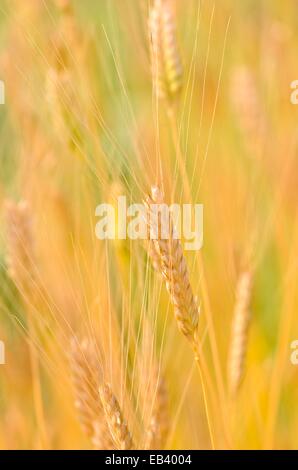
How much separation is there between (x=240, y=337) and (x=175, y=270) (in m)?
0.19

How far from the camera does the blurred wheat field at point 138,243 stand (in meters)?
0.63

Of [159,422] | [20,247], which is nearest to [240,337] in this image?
[159,422]

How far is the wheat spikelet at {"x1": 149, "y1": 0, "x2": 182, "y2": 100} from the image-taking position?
667 millimetres

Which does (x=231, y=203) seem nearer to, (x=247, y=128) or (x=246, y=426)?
(x=247, y=128)

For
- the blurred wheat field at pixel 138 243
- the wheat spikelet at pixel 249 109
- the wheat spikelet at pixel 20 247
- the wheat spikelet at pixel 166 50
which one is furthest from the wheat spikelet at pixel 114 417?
the wheat spikelet at pixel 249 109

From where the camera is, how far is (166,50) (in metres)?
0.68

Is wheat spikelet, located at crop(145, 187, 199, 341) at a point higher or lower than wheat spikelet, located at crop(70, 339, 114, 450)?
higher

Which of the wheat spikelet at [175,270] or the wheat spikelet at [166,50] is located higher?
the wheat spikelet at [166,50]

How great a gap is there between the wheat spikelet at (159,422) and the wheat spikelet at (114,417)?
5cm

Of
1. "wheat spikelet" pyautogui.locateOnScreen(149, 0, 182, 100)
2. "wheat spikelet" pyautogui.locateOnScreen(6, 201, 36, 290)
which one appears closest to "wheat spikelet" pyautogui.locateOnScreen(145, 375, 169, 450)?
"wheat spikelet" pyautogui.locateOnScreen(6, 201, 36, 290)

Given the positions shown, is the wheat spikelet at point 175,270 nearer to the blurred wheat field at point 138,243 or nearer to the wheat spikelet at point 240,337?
the blurred wheat field at point 138,243

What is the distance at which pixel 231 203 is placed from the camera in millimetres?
869

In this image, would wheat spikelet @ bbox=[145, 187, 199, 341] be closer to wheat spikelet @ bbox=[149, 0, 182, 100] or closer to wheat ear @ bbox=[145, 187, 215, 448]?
wheat ear @ bbox=[145, 187, 215, 448]

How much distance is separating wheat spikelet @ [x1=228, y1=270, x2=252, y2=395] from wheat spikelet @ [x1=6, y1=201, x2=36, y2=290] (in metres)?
0.20
